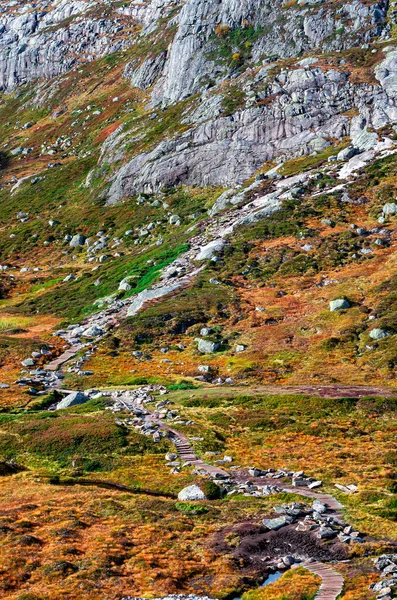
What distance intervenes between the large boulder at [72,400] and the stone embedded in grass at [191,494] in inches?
934

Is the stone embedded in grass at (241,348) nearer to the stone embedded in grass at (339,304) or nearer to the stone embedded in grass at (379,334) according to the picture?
the stone embedded in grass at (339,304)

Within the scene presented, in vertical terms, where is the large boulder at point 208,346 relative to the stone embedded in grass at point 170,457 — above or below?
below

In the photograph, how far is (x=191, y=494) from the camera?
37.2m

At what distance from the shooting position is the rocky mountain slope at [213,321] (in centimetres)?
3036

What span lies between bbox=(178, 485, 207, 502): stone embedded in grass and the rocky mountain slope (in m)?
0.13

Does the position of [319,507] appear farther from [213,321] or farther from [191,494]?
[213,321]

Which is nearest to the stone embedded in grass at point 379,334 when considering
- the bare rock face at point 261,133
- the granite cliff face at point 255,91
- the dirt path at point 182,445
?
the dirt path at point 182,445

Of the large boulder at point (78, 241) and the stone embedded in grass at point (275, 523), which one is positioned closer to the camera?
the stone embedded in grass at point (275, 523)

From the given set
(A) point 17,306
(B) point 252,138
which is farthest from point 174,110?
(A) point 17,306

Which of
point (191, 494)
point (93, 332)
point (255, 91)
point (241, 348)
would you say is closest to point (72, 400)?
point (241, 348)

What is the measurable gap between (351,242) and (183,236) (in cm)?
3180

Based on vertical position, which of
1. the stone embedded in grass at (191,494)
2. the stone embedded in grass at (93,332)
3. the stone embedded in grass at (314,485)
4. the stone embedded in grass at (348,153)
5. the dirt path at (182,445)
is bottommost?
the stone embedded in grass at (93,332)

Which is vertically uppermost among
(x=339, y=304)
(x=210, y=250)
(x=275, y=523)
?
(x=275, y=523)

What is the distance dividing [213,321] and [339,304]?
52.2 feet
